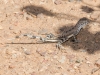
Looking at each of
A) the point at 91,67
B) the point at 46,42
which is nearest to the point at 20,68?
the point at 46,42

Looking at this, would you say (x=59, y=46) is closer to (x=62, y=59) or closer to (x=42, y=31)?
(x=62, y=59)

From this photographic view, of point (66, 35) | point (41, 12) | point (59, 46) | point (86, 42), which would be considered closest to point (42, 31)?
point (66, 35)

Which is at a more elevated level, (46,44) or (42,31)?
(42,31)

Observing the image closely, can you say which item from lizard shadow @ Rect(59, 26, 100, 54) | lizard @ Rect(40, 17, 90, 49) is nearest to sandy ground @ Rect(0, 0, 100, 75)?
lizard shadow @ Rect(59, 26, 100, 54)

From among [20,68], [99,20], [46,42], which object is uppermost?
[99,20]

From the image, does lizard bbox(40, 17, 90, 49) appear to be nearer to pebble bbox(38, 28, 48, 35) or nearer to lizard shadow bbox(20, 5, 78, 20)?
pebble bbox(38, 28, 48, 35)

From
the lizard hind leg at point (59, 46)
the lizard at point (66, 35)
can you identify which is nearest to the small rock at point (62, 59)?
the lizard hind leg at point (59, 46)

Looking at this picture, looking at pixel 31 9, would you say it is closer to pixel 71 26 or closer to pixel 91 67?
pixel 71 26
